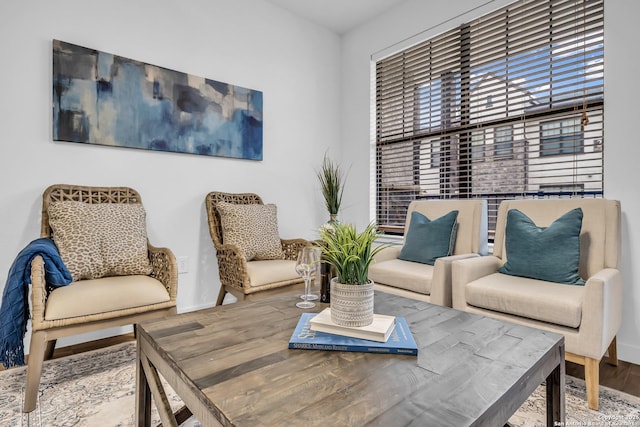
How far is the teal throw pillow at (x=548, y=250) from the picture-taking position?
6.16 ft

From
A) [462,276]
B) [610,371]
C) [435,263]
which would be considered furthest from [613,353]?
[435,263]

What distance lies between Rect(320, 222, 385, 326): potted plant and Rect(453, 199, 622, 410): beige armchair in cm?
106

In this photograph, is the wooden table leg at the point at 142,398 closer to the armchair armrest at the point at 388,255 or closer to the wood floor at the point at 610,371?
the wood floor at the point at 610,371

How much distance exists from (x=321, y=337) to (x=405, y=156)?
2.65 metres

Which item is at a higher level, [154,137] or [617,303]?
[154,137]

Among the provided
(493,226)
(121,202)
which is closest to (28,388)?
(121,202)

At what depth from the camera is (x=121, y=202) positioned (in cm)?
234

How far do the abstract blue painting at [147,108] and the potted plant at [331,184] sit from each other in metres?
0.75

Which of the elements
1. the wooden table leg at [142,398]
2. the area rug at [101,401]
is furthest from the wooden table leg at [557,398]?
the wooden table leg at [142,398]

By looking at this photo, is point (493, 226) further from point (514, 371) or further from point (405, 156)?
point (514, 371)

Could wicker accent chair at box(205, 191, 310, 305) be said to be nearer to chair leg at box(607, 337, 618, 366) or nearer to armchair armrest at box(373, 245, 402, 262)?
armchair armrest at box(373, 245, 402, 262)

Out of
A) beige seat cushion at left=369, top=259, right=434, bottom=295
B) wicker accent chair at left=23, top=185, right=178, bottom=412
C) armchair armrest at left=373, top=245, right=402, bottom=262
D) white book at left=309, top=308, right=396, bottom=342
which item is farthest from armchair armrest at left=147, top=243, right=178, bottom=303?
armchair armrest at left=373, top=245, right=402, bottom=262

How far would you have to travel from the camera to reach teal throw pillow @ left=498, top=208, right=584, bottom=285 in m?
1.88

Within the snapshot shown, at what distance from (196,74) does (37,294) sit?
1.93 m
